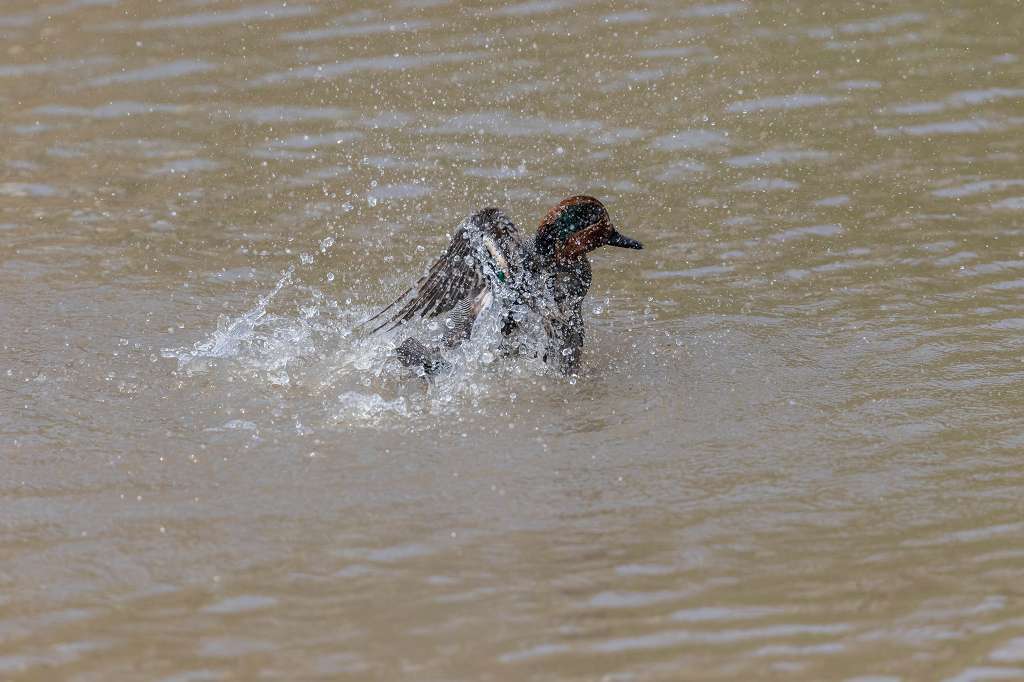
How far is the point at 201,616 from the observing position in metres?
5.34

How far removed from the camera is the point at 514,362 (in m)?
7.61

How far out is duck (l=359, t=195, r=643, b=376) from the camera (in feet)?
24.4

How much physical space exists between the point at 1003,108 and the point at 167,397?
22.3ft

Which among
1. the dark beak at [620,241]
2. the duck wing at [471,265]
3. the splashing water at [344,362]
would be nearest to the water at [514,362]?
the splashing water at [344,362]

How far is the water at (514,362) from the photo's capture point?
17.4 feet

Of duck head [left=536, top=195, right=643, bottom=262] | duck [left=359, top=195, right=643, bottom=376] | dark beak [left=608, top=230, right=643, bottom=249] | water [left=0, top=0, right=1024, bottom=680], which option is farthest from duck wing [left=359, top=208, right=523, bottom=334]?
dark beak [left=608, top=230, right=643, bottom=249]

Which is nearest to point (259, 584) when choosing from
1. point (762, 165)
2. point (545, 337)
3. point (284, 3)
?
point (545, 337)

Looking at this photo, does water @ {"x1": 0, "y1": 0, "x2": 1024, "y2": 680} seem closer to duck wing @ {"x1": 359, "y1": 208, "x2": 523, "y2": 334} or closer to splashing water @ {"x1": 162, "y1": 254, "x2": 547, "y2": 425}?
splashing water @ {"x1": 162, "y1": 254, "x2": 547, "y2": 425}

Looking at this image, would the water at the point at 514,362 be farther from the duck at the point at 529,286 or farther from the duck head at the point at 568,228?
the duck head at the point at 568,228

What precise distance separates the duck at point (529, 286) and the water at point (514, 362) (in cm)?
22

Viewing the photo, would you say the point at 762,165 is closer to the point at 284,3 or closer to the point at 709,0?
the point at 709,0

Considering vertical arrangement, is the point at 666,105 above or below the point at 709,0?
below

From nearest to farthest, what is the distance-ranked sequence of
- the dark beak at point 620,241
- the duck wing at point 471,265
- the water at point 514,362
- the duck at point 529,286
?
1. the water at point 514,362
2. the duck wing at point 471,265
3. the duck at point 529,286
4. the dark beak at point 620,241

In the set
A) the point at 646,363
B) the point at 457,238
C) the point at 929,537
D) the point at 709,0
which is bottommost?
the point at 929,537
